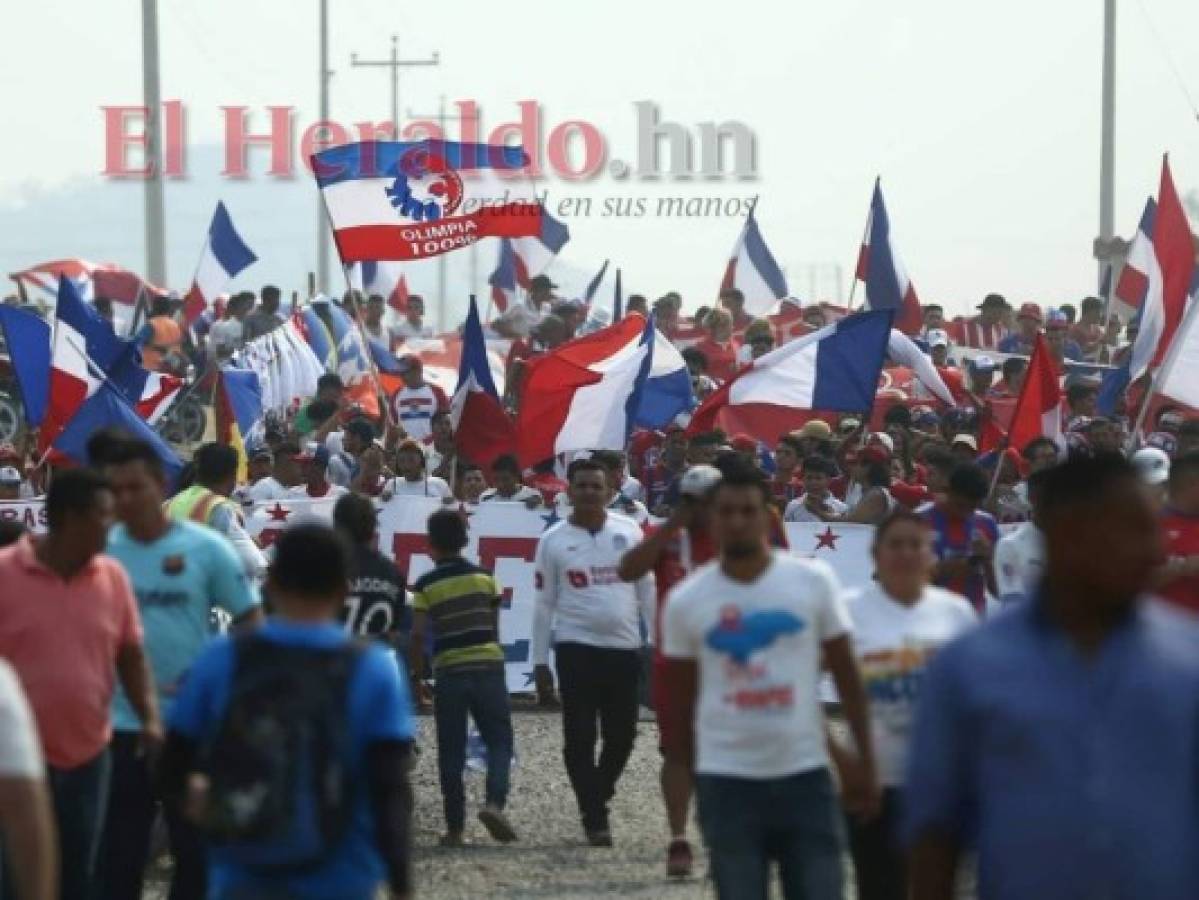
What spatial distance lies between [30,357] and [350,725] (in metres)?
12.8

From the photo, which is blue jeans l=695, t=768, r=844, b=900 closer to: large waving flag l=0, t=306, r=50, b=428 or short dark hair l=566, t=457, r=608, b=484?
short dark hair l=566, t=457, r=608, b=484

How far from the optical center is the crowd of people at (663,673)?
18.3 feet

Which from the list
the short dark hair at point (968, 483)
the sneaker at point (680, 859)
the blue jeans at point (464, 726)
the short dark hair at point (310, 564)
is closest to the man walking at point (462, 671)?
the blue jeans at point (464, 726)

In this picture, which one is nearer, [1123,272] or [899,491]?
[899,491]

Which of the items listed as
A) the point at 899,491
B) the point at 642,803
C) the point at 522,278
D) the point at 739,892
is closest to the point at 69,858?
the point at 739,892

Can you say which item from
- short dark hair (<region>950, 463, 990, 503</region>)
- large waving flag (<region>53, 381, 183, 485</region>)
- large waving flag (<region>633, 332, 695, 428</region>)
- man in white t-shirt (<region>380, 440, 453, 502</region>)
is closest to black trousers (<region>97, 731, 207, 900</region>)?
short dark hair (<region>950, 463, 990, 503</region>)

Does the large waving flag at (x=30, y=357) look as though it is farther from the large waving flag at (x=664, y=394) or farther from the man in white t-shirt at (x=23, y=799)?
the man in white t-shirt at (x=23, y=799)

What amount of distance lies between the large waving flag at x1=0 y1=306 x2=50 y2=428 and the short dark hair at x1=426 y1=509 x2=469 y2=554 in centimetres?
614

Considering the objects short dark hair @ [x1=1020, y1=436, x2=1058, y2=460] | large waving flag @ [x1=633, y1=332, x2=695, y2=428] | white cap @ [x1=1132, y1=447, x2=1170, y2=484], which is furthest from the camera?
large waving flag @ [x1=633, y1=332, x2=695, y2=428]

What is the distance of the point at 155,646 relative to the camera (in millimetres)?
9891

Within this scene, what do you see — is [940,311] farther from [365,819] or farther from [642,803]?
[365,819]

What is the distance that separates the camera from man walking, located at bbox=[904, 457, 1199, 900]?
5508 millimetres

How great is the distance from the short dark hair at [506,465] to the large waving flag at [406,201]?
5.36 metres

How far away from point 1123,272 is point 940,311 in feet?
6.68
